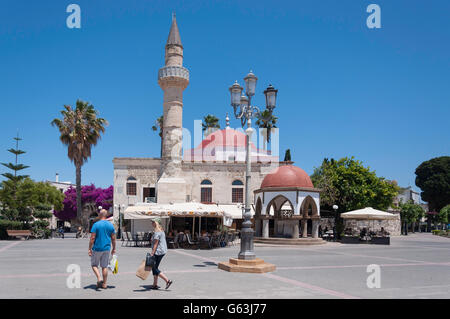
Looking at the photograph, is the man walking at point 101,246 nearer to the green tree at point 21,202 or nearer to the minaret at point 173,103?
the green tree at point 21,202

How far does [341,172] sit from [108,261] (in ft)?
93.3

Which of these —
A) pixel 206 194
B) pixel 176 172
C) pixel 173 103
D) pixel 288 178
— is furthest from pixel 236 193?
pixel 288 178

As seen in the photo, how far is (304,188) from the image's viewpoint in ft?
80.3

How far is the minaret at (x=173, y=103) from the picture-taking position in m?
31.8

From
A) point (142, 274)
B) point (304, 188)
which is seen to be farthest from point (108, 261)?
point (304, 188)

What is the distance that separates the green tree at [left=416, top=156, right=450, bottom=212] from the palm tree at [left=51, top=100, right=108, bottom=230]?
65.9 m

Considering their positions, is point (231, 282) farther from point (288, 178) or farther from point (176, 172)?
point (176, 172)

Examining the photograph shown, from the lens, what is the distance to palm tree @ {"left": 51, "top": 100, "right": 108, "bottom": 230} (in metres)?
33.6

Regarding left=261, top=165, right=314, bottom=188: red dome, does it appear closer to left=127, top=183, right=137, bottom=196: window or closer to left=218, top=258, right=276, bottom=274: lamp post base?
left=218, top=258, right=276, bottom=274: lamp post base

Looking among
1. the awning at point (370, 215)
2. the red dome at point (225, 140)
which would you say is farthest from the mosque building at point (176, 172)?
the awning at point (370, 215)

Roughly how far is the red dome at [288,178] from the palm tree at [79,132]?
1712 centimetres

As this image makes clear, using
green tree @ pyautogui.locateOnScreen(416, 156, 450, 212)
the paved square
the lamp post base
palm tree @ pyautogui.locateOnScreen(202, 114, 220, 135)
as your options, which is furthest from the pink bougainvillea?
green tree @ pyautogui.locateOnScreen(416, 156, 450, 212)

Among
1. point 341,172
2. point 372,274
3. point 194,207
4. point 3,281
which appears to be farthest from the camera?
point 341,172
